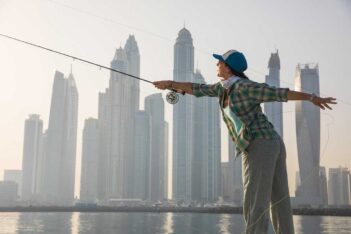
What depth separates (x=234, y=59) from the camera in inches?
188

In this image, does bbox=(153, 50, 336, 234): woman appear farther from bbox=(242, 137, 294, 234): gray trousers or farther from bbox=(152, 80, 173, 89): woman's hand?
bbox=(152, 80, 173, 89): woman's hand

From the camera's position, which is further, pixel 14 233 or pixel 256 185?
pixel 14 233

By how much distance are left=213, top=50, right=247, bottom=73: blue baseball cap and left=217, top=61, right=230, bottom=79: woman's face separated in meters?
0.05

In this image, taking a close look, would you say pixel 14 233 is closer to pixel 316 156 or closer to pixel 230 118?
pixel 230 118

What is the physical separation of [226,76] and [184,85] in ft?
1.75

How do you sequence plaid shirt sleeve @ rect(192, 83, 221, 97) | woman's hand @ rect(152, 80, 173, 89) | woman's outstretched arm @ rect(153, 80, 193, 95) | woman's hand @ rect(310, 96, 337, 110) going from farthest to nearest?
1. woman's hand @ rect(152, 80, 173, 89)
2. woman's outstretched arm @ rect(153, 80, 193, 95)
3. plaid shirt sleeve @ rect(192, 83, 221, 97)
4. woman's hand @ rect(310, 96, 337, 110)

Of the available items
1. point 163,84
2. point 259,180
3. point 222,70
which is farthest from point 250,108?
point 163,84

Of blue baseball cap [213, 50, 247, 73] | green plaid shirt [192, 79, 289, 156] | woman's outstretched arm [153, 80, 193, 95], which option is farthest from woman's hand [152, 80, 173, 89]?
green plaid shirt [192, 79, 289, 156]

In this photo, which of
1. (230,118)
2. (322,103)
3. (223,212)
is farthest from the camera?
(223,212)

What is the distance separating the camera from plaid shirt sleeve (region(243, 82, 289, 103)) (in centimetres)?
443

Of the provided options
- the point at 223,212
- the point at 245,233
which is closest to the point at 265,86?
the point at 245,233

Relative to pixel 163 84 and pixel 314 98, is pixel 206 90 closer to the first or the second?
pixel 163 84

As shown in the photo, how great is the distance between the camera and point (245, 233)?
460cm

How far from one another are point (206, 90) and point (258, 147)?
0.87m
